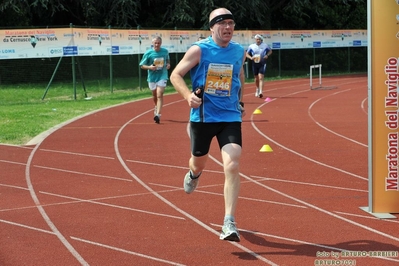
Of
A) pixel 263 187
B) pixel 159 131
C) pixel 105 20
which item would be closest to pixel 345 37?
pixel 105 20

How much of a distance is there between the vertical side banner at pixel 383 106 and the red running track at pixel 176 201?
14.6 inches

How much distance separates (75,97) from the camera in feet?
78.9

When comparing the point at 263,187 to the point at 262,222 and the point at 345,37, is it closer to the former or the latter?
the point at 262,222

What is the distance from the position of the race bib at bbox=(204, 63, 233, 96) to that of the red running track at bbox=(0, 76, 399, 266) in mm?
1315

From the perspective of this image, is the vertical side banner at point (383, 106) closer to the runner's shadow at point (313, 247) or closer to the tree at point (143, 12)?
the runner's shadow at point (313, 247)

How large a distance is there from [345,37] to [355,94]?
14060 mm

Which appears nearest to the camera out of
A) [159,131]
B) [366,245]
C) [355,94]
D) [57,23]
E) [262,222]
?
[366,245]

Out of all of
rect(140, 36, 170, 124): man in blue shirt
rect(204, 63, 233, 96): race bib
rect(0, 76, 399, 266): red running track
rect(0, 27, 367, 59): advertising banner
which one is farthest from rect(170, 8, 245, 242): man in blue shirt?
rect(0, 27, 367, 59): advertising banner

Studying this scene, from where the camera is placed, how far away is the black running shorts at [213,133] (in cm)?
706

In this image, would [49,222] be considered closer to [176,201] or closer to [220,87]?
[176,201]

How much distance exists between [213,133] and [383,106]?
6.08 ft

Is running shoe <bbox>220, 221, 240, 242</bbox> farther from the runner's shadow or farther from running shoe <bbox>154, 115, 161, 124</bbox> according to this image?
running shoe <bbox>154, 115, 161, 124</bbox>

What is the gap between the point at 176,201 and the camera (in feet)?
28.8

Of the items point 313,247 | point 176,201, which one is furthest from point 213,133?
point 176,201
